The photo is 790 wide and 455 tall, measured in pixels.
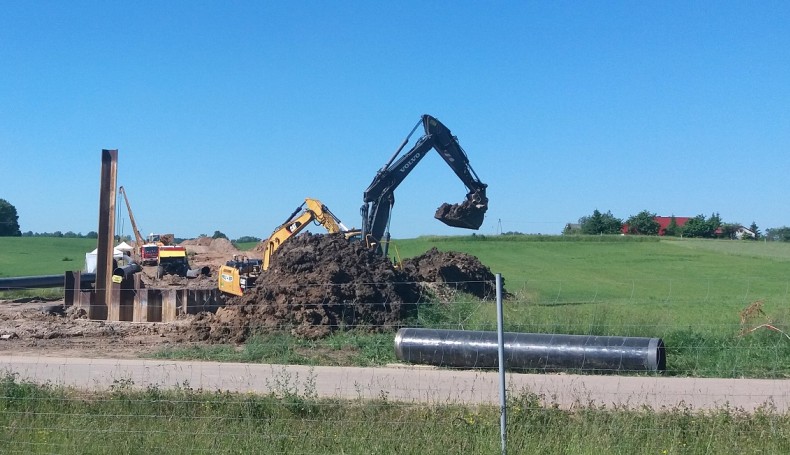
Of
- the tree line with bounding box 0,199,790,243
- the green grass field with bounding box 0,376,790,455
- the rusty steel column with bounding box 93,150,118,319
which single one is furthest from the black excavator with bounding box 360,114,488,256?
the tree line with bounding box 0,199,790,243

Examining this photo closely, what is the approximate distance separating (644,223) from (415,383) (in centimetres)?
8787

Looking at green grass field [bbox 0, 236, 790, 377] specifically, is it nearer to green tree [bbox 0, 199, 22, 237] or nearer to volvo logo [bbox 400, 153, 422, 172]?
volvo logo [bbox 400, 153, 422, 172]

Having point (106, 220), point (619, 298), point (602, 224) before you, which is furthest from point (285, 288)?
point (602, 224)

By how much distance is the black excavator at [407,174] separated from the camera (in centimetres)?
2723

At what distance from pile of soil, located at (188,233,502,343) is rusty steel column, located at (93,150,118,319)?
12.1 ft

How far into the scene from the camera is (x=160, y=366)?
1527cm

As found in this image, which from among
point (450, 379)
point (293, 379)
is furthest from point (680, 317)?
point (293, 379)

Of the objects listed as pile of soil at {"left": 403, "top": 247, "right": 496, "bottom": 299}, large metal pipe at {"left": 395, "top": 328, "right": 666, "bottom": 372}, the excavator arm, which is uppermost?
the excavator arm

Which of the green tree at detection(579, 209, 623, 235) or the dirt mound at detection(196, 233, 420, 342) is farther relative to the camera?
the green tree at detection(579, 209, 623, 235)

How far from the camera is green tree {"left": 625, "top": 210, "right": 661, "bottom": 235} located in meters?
95.6

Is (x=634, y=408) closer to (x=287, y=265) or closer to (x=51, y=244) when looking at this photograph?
(x=287, y=265)

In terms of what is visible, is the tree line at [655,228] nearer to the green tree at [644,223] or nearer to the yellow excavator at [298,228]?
the green tree at [644,223]

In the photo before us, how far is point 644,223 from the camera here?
9631 centimetres

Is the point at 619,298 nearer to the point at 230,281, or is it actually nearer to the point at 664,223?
the point at 230,281
